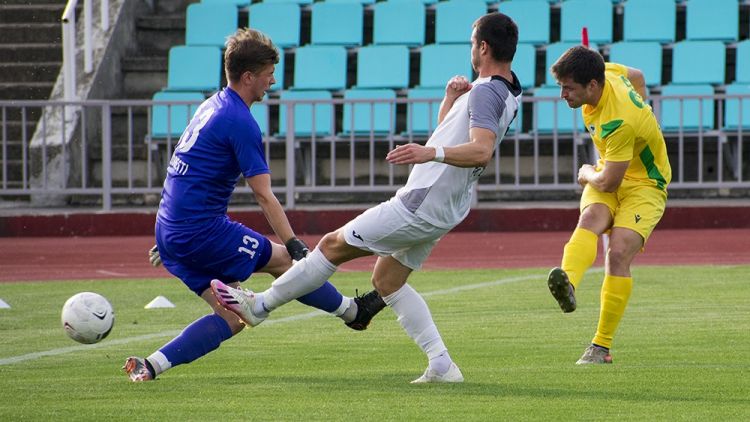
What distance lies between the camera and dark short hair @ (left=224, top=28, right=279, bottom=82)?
275 inches

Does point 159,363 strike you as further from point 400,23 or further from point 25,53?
point 25,53

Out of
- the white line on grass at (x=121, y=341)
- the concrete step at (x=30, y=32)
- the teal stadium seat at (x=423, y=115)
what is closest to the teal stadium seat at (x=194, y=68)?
the concrete step at (x=30, y=32)

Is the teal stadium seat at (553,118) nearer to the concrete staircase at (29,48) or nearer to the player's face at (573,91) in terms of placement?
A: the concrete staircase at (29,48)

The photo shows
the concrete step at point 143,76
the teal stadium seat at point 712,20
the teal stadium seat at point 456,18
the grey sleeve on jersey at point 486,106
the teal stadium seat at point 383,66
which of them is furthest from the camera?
the concrete step at point 143,76

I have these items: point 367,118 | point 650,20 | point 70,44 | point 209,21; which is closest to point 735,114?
point 650,20

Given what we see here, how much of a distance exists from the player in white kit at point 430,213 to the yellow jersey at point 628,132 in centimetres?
87

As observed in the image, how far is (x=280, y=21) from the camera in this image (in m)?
21.1

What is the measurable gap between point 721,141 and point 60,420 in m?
13.8

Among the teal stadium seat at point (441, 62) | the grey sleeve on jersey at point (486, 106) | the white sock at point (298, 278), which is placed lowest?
the white sock at point (298, 278)

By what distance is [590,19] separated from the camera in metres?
20.5

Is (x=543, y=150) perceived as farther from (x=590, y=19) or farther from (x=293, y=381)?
(x=293, y=381)

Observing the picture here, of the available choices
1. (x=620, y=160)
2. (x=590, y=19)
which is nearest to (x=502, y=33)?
(x=620, y=160)

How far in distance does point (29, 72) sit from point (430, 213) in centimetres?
1635

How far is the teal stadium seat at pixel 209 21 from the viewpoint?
2134 centimetres
